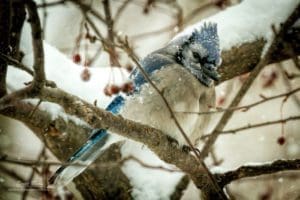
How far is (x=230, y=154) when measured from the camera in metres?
8.77

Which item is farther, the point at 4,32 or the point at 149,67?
the point at 149,67

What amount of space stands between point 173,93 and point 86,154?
761mm

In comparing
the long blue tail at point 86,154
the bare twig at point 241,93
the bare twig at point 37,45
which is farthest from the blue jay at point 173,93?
the bare twig at point 37,45

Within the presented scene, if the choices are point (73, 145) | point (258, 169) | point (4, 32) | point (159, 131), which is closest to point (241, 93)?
point (258, 169)

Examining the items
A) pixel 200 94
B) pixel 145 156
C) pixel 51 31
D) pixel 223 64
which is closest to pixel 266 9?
pixel 223 64

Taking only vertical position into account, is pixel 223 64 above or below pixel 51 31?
below

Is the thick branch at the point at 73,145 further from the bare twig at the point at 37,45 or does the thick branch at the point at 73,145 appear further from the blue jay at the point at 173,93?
the bare twig at the point at 37,45

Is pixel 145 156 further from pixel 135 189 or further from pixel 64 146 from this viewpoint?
pixel 64 146

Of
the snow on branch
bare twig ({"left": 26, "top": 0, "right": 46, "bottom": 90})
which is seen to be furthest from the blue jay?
bare twig ({"left": 26, "top": 0, "right": 46, "bottom": 90})

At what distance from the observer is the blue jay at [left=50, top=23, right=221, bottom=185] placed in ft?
12.3

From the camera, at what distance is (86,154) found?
3.71 meters

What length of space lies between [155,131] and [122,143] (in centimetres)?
95

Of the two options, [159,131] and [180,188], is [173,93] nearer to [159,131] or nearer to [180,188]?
[159,131]

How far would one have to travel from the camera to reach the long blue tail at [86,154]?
3.49 metres
